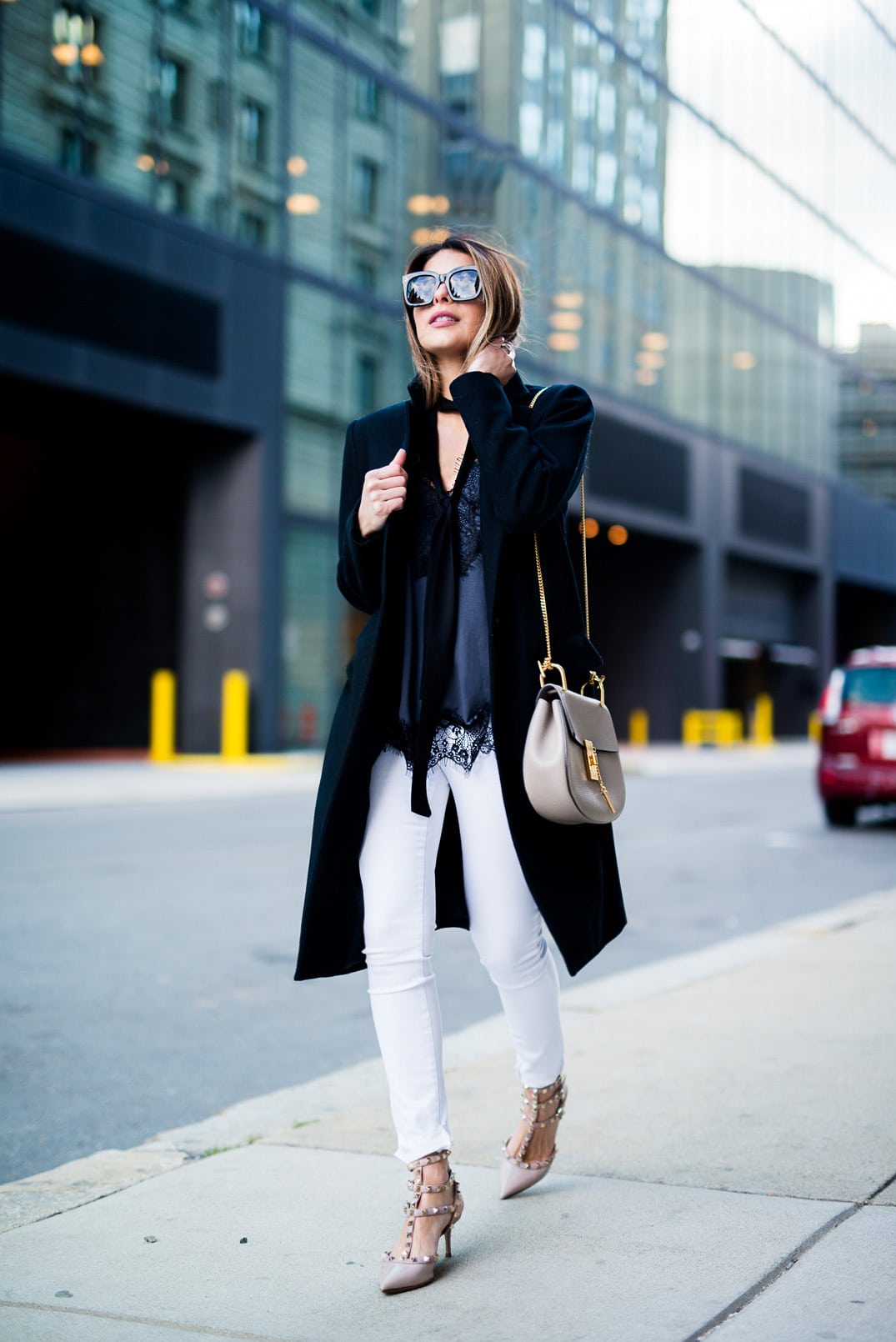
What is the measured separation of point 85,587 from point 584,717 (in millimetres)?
25342

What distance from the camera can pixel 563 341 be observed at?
31.7 m

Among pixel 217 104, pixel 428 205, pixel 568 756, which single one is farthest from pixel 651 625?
pixel 568 756

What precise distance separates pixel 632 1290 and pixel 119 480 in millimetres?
25050

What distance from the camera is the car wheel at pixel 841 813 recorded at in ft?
46.8

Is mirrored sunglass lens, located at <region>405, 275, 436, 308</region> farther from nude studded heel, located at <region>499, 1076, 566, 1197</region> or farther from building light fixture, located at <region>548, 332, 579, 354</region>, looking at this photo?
building light fixture, located at <region>548, 332, 579, 354</region>

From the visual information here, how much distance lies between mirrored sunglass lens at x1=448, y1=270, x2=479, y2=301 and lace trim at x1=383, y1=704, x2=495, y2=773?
0.83 metres

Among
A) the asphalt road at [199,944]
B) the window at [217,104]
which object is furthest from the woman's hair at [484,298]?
the window at [217,104]

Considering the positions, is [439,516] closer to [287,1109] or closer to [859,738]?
[287,1109]

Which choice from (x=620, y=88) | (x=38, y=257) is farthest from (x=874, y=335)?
(x=38, y=257)

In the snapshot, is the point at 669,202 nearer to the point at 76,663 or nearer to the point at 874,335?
the point at 874,335

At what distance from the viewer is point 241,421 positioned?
2334 centimetres

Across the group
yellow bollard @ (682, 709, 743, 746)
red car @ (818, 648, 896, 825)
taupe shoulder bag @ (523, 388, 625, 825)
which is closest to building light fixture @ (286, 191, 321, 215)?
red car @ (818, 648, 896, 825)

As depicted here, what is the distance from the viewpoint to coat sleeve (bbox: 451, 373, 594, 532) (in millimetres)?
2898

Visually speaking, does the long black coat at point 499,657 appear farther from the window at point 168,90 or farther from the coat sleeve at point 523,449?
the window at point 168,90
